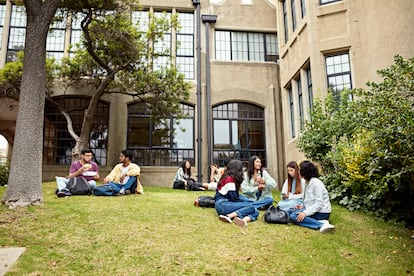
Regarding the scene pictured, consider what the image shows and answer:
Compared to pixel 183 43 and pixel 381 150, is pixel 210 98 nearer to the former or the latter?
pixel 183 43

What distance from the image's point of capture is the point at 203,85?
16.9 meters

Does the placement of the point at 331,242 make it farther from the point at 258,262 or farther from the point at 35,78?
the point at 35,78

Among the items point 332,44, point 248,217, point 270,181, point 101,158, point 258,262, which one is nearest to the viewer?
point 258,262

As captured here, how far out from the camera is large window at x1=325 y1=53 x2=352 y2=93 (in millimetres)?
12211

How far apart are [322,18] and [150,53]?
694 centimetres

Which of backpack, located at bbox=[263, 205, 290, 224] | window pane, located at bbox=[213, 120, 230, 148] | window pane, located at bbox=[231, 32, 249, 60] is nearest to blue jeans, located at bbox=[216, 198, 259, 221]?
backpack, located at bbox=[263, 205, 290, 224]

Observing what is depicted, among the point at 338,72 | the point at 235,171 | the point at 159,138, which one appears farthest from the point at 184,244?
the point at 159,138

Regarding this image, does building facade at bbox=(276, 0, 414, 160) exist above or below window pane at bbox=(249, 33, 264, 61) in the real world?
below

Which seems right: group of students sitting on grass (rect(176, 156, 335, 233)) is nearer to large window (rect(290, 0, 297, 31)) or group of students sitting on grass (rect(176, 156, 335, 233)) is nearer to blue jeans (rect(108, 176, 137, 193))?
blue jeans (rect(108, 176, 137, 193))

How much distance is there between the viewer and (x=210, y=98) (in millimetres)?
16812

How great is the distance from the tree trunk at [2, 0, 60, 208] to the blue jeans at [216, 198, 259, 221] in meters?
3.79

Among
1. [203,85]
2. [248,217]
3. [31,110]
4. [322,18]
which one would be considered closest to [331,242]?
[248,217]

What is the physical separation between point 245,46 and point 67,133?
10.2 metres

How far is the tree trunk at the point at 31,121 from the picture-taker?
6.78 m
